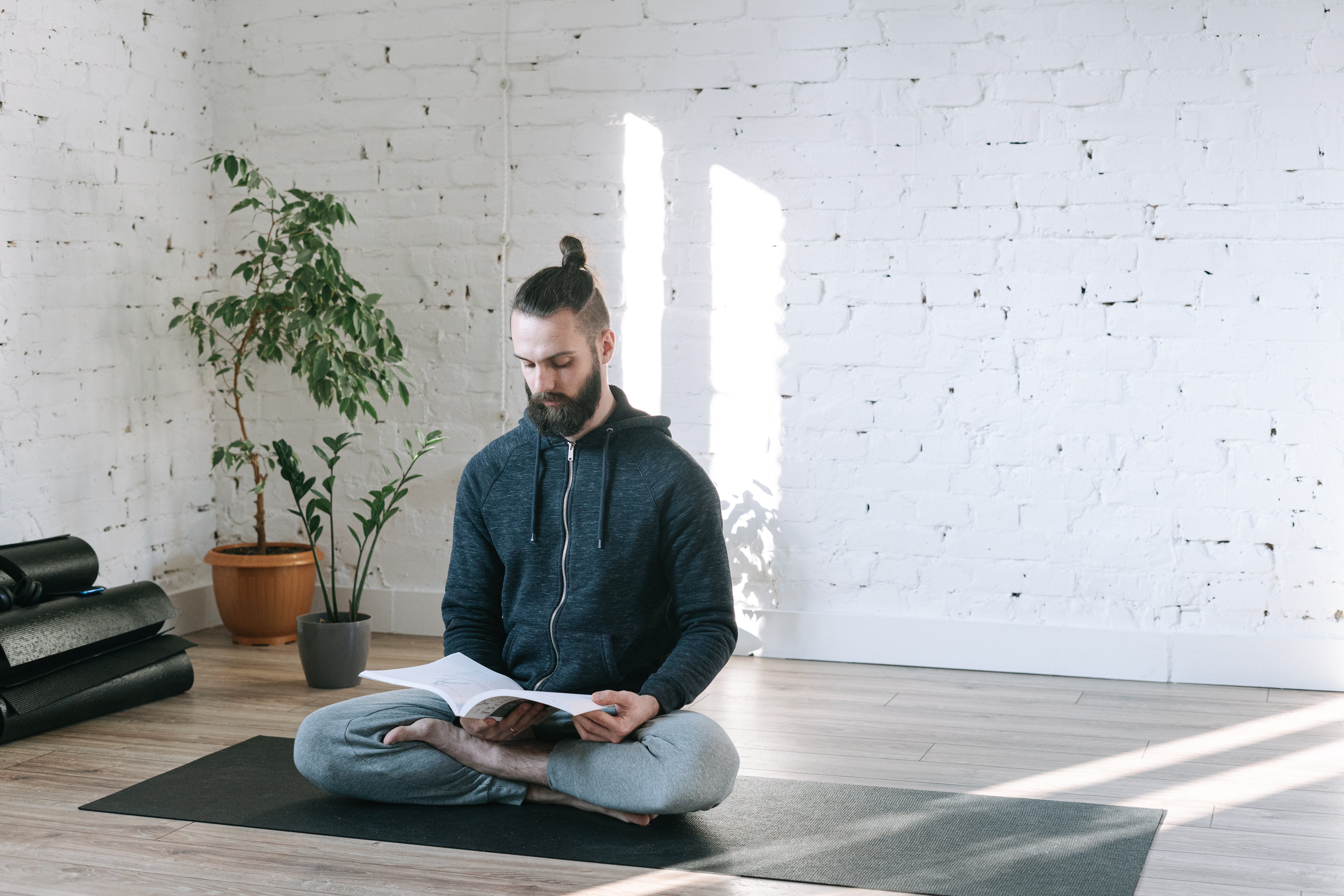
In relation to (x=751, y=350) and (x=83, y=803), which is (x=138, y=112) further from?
(x=83, y=803)

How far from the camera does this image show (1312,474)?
3.50 meters

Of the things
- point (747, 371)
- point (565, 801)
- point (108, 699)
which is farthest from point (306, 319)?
point (565, 801)

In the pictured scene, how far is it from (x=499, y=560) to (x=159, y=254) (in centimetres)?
215

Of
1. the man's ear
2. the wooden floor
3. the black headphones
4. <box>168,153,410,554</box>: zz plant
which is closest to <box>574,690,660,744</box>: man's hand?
the wooden floor

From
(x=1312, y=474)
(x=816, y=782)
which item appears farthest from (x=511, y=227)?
(x=1312, y=474)

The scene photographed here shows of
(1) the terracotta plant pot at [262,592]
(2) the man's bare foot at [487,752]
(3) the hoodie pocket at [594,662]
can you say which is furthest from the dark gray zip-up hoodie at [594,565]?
(1) the terracotta plant pot at [262,592]

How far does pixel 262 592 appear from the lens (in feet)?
13.0

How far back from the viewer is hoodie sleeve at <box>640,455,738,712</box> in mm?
2324

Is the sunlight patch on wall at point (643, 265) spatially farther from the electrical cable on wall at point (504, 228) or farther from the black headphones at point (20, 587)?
the black headphones at point (20, 587)

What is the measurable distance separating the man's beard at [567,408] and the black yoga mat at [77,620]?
1.38 m

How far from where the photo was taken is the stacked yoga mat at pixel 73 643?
115 inches

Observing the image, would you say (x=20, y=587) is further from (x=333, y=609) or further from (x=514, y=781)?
(x=514, y=781)

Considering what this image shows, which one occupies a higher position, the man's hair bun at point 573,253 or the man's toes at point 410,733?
the man's hair bun at point 573,253

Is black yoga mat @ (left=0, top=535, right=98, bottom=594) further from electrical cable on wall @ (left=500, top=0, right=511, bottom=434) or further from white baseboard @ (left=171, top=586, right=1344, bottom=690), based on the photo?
electrical cable on wall @ (left=500, top=0, right=511, bottom=434)
